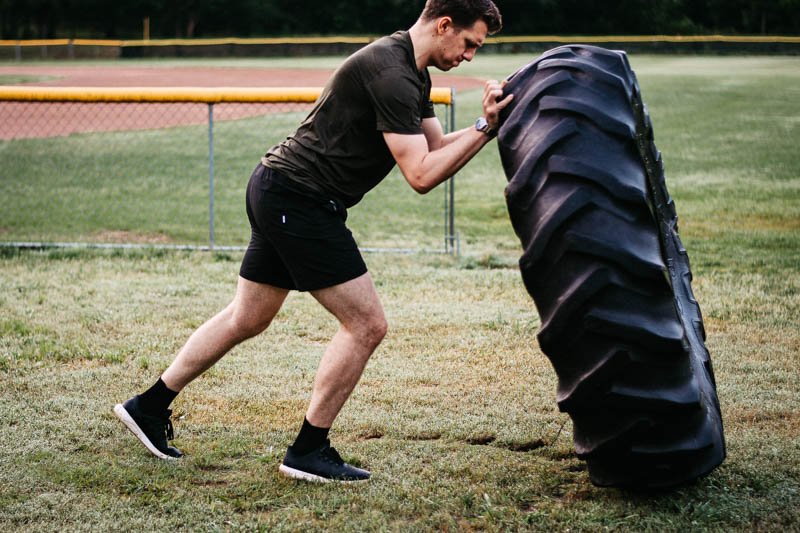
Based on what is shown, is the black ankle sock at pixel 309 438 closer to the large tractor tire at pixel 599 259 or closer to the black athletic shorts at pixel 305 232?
the black athletic shorts at pixel 305 232

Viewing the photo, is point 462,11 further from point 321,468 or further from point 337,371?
point 321,468

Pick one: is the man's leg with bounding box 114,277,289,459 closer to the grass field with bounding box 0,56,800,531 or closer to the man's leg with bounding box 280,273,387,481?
the grass field with bounding box 0,56,800,531

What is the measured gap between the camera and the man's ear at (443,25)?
3521mm

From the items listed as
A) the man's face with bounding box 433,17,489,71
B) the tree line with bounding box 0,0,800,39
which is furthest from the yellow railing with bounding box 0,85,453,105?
the tree line with bounding box 0,0,800,39

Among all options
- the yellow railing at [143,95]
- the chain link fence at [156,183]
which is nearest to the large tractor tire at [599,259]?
the chain link fence at [156,183]

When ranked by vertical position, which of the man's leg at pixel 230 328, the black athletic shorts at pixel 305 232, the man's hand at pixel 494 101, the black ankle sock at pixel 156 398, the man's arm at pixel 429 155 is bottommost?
the black ankle sock at pixel 156 398

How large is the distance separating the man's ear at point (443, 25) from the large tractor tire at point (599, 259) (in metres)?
0.39

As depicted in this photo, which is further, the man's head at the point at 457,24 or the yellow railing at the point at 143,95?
the yellow railing at the point at 143,95

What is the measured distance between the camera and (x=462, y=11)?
138 inches

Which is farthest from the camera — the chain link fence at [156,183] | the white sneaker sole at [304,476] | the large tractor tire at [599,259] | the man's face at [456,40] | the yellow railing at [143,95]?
the chain link fence at [156,183]

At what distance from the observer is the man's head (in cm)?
350

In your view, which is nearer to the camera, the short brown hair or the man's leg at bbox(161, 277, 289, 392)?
the short brown hair

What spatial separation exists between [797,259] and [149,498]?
6.22m

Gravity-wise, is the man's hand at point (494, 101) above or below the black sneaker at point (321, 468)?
above
